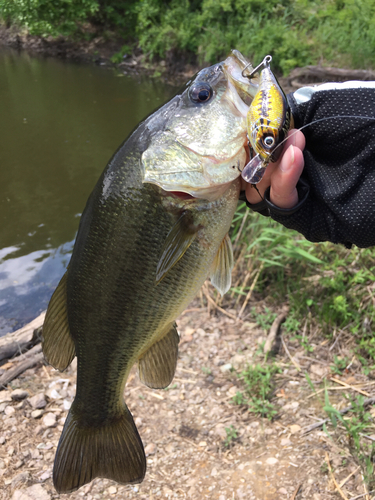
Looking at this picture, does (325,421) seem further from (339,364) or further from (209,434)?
(209,434)

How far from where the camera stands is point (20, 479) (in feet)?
8.22

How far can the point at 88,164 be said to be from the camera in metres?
8.20

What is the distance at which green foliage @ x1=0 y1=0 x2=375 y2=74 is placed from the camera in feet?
31.3

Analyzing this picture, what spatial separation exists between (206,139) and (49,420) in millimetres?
2356

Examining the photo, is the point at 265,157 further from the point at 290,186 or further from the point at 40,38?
the point at 40,38

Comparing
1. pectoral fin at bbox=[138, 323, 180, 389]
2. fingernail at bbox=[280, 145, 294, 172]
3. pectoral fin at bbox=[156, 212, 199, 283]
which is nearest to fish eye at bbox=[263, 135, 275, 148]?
fingernail at bbox=[280, 145, 294, 172]

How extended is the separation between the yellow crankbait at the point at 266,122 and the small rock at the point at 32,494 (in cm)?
222

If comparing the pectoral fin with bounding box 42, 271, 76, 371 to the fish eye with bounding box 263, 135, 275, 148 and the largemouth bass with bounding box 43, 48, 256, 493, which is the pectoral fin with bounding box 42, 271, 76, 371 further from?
the fish eye with bounding box 263, 135, 275, 148

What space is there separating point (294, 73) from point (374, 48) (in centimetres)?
190

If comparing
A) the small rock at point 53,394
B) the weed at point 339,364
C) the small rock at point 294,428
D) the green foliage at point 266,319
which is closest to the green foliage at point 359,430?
the small rock at point 294,428

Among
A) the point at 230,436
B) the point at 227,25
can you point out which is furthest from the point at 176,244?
the point at 227,25

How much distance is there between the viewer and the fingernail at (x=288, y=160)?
5.09ft

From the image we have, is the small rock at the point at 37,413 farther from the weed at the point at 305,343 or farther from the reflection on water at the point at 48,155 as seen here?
the weed at the point at 305,343

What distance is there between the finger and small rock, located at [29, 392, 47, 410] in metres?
2.34
